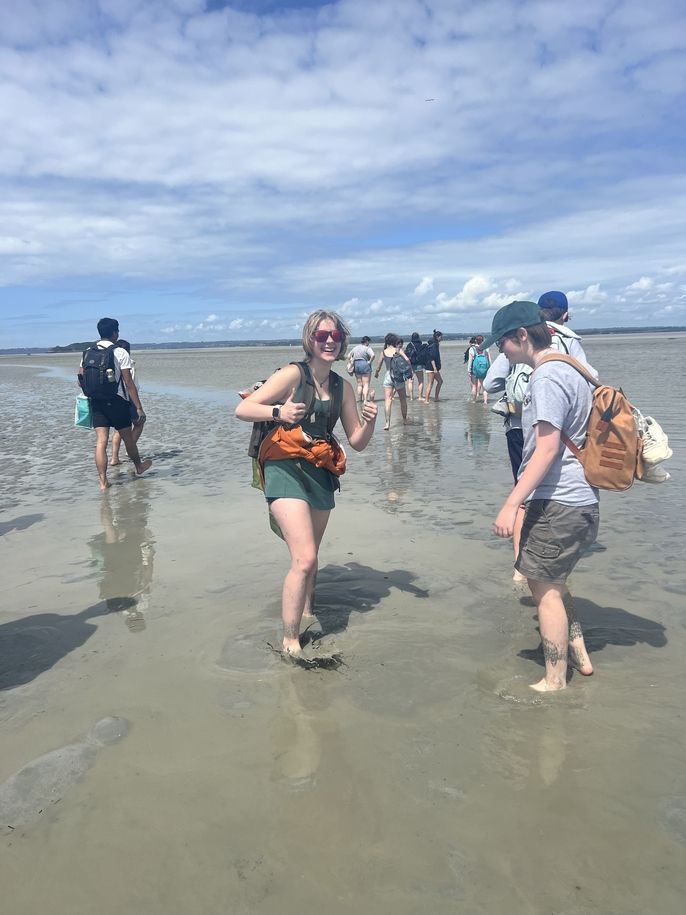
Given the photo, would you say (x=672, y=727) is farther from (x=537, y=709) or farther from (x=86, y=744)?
(x=86, y=744)

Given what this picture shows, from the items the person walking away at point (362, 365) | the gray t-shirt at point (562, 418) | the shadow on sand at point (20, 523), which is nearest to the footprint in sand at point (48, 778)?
the gray t-shirt at point (562, 418)

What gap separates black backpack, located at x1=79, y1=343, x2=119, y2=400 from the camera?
8.58 metres

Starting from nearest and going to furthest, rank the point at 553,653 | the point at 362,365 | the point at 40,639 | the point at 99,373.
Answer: the point at 553,653 → the point at 40,639 → the point at 99,373 → the point at 362,365

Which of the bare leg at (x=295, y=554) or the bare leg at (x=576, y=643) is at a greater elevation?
the bare leg at (x=295, y=554)

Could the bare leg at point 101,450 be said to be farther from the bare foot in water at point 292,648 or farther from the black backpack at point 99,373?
the bare foot in water at point 292,648

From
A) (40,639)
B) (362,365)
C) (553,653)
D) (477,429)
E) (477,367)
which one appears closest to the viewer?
(553,653)

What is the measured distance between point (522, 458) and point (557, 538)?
78 cm

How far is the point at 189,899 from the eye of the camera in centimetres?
233

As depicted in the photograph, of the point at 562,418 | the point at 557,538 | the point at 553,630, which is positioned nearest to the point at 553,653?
the point at 553,630

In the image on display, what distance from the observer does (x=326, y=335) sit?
12.7ft

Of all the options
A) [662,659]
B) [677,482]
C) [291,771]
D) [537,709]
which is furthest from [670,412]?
[291,771]

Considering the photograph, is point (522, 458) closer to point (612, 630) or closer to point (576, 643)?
point (576, 643)

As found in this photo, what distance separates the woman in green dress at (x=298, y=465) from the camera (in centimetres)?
381

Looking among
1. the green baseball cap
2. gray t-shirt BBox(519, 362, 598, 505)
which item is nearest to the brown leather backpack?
gray t-shirt BBox(519, 362, 598, 505)
